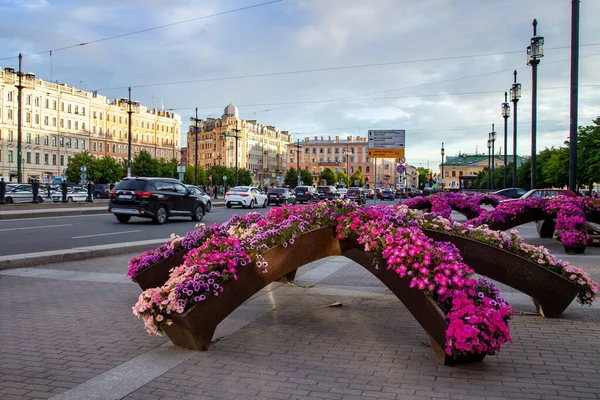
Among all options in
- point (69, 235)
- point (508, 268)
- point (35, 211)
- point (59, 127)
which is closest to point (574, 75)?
point (508, 268)

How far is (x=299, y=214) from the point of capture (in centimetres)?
595

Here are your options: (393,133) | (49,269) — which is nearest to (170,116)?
(393,133)

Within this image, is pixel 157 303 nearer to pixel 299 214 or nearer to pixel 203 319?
pixel 203 319

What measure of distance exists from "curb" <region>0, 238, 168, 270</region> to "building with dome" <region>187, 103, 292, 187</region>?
128811mm

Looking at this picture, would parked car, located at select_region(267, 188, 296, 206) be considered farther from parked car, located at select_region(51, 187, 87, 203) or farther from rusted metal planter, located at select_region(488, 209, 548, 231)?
rusted metal planter, located at select_region(488, 209, 548, 231)

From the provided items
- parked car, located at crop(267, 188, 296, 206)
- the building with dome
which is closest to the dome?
the building with dome

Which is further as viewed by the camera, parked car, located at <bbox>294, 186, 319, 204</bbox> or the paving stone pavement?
parked car, located at <bbox>294, 186, 319, 204</bbox>

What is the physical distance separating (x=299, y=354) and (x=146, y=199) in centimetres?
1727

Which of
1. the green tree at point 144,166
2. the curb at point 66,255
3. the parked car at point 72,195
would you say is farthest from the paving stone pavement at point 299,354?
the green tree at point 144,166

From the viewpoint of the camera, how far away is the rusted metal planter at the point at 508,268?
6.12 metres

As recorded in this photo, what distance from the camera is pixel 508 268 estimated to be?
6141mm

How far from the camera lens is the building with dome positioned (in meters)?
152

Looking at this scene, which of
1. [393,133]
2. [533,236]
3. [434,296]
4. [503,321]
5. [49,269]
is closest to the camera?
[503,321]

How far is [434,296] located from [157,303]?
2.44 metres
